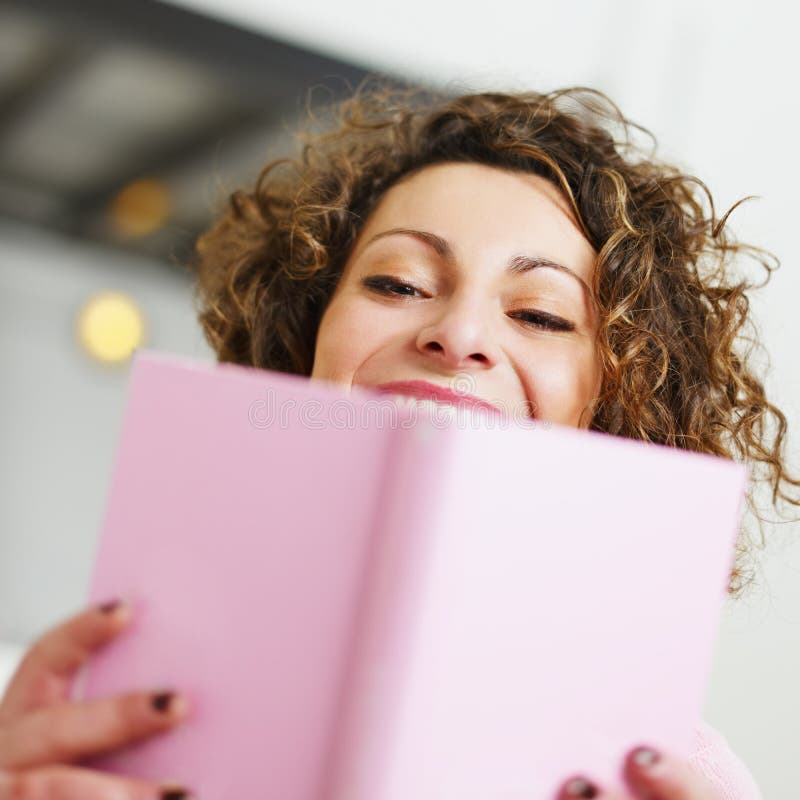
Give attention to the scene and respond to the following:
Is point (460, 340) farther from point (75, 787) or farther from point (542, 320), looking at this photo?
point (75, 787)

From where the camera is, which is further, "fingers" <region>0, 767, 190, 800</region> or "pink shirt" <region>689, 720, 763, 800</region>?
"pink shirt" <region>689, 720, 763, 800</region>

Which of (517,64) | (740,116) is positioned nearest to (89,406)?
(517,64)

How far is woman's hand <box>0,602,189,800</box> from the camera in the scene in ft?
2.06

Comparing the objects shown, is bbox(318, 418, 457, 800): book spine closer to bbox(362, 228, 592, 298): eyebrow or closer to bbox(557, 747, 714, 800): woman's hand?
bbox(557, 747, 714, 800): woman's hand

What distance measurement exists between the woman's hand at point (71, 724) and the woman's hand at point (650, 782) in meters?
0.23

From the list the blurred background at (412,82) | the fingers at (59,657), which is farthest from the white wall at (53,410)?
the fingers at (59,657)

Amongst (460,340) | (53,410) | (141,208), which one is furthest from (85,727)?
(53,410)

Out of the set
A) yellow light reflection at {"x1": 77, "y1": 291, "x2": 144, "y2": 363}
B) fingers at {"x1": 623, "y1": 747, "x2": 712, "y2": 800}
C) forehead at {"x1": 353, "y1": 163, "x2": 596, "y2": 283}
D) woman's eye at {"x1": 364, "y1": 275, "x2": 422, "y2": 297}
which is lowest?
fingers at {"x1": 623, "y1": 747, "x2": 712, "y2": 800}

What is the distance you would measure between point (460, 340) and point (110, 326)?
461 centimetres

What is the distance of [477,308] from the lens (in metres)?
0.99

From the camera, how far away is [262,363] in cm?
139

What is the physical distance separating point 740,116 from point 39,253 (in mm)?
3801

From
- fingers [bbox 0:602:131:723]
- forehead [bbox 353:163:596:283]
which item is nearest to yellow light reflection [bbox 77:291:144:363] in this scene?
forehead [bbox 353:163:596:283]

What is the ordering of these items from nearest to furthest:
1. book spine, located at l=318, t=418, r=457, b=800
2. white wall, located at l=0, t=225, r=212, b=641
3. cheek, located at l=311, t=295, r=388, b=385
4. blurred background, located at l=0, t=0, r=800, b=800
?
book spine, located at l=318, t=418, r=457, b=800 → cheek, located at l=311, t=295, r=388, b=385 → blurred background, located at l=0, t=0, r=800, b=800 → white wall, located at l=0, t=225, r=212, b=641
